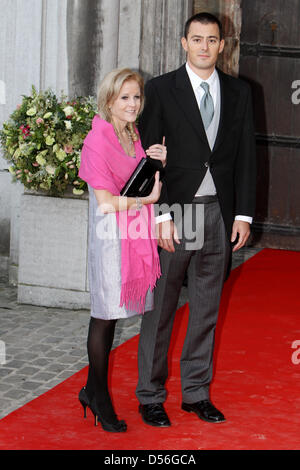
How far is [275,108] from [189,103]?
17.1 ft

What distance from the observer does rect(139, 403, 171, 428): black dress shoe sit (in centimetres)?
436

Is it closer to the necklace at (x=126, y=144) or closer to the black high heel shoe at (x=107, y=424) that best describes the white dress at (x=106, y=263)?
the necklace at (x=126, y=144)

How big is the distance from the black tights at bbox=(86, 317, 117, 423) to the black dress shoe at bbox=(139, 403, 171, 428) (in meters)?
0.23

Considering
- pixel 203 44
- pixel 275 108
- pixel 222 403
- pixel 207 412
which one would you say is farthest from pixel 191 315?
pixel 275 108

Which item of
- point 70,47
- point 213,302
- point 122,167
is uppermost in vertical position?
point 70,47

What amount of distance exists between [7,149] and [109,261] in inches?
115

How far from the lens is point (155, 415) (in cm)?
438

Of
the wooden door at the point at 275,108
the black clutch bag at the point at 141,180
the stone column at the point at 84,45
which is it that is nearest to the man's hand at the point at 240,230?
the black clutch bag at the point at 141,180

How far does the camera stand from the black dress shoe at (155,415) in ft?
14.3

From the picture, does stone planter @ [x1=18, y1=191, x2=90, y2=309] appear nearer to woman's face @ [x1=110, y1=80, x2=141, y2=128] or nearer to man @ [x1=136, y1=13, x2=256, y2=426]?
man @ [x1=136, y1=13, x2=256, y2=426]

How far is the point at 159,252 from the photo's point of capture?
436 centimetres

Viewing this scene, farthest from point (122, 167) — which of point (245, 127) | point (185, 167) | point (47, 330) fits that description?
point (47, 330)

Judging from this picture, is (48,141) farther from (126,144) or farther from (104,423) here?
(104,423)

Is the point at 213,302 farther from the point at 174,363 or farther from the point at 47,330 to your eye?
the point at 47,330
